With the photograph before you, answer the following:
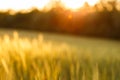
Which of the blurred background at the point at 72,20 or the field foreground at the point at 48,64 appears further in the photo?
the blurred background at the point at 72,20

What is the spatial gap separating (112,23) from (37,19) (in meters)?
3.52

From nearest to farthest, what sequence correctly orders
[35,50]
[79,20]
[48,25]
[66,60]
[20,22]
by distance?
[66,60], [35,50], [79,20], [48,25], [20,22]

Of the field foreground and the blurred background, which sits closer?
the field foreground

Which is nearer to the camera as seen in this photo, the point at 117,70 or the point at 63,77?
the point at 63,77

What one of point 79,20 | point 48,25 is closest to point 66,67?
point 79,20

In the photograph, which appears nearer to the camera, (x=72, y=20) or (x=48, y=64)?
(x=48, y=64)

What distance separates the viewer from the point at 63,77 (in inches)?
51.1

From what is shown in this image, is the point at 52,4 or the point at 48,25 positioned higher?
the point at 52,4

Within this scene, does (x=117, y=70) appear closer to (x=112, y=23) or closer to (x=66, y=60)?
(x=66, y=60)

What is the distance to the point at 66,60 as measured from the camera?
1.59 m

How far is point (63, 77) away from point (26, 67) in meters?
0.16

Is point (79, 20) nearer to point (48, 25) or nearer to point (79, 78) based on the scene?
point (48, 25)

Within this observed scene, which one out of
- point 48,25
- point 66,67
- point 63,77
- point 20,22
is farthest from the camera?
point 20,22

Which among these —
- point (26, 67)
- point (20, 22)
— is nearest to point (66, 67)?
point (26, 67)
